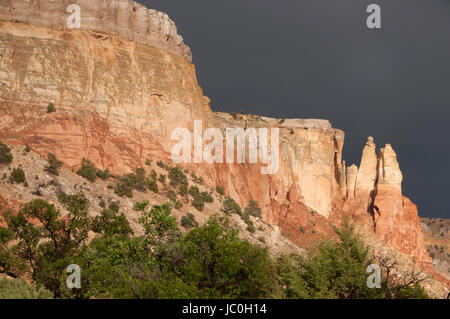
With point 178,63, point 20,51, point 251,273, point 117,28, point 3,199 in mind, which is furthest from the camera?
point 178,63

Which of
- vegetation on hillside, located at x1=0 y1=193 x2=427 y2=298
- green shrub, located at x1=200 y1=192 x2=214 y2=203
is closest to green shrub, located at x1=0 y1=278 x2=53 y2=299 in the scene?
vegetation on hillside, located at x1=0 y1=193 x2=427 y2=298

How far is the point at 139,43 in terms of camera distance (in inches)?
2050

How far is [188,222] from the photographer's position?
44.5m

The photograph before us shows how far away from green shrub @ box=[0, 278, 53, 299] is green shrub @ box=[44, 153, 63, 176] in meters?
19.0

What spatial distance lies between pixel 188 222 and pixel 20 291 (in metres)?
24.7

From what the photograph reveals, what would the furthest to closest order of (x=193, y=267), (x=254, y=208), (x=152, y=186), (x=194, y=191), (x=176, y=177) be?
(x=254, y=208) → (x=194, y=191) → (x=176, y=177) → (x=152, y=186) → (x=193, y=267)

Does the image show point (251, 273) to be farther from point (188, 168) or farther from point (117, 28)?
point (117, 28)

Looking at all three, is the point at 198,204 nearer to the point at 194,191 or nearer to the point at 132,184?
the point at 194,191

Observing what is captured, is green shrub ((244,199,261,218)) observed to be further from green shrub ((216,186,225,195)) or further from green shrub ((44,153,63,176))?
green shrub ((44,153,63,176))

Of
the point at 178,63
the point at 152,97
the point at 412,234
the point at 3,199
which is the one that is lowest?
→ the point at 412,234

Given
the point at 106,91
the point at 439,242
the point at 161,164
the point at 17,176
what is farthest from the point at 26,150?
the point at 439,242

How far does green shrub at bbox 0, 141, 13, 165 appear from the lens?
38781mm
